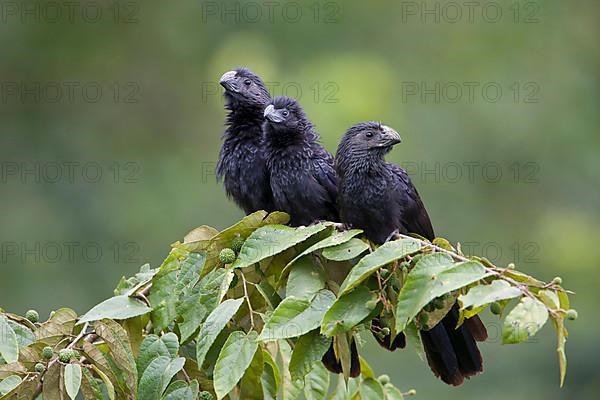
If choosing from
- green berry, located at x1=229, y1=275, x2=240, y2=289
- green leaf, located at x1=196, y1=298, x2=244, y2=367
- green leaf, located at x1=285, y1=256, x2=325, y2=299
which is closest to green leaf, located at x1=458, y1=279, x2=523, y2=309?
green leaf, located at x1=285, y1=256, x2=325, y2=299

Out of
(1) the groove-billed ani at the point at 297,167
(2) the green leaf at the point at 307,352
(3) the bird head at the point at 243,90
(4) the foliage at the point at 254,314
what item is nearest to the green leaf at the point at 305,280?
(4) the foliage at the point at 254,314

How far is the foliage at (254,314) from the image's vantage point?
2807mm

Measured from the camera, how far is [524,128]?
11195 millimetres

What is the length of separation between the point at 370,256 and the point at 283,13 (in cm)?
878

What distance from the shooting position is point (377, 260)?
293 cm

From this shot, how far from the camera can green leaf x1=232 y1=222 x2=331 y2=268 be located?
10.8ft

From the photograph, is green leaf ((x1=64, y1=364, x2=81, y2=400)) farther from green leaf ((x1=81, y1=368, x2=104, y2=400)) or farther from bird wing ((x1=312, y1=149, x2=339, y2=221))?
bird wing ((x1=312, y1=149, x2=339, y2=221))

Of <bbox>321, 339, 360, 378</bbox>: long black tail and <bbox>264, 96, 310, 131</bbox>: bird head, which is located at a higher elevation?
<bbox>264, 96, 310, 131</bbox>: bird head

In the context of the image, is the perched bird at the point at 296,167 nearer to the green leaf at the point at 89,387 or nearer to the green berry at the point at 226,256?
the green berry at the point at 226,256

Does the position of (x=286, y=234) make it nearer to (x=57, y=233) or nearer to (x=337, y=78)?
(x=337, y=78)

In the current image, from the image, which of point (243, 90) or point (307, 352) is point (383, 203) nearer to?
point (307, 352)

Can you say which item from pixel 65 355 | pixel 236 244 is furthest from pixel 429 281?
pixel 65 355

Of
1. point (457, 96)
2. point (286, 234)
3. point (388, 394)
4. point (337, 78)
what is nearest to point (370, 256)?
point (286, 234)

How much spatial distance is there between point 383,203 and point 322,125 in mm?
5026
